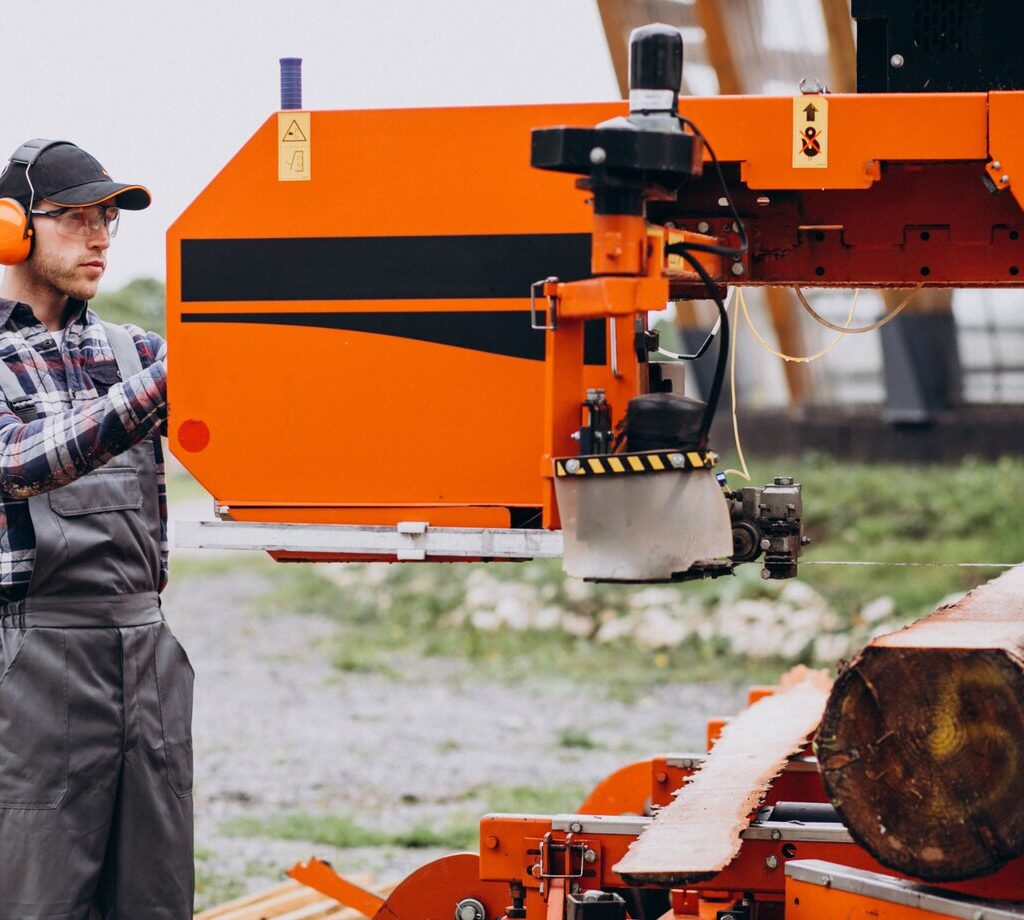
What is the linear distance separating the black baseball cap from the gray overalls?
0.44 metres

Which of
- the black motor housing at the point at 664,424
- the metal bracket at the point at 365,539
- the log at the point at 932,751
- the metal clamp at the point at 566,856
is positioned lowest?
the metal clamp at the point at 566,856

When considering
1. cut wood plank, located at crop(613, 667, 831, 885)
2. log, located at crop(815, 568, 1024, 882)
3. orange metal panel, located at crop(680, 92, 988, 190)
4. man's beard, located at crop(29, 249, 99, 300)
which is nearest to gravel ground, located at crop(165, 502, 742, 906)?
cut wood plank, located at crop(613, 667, 831, 885)

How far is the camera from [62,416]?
12.5 feet

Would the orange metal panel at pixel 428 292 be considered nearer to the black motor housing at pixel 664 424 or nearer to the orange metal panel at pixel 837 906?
the black motor housing at pixel 664 424

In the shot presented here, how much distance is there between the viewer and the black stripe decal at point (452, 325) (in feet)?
12.1

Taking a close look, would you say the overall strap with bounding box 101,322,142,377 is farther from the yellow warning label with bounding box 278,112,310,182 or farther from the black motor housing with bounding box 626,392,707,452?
the black motor housing with bounding box 626,392,707,452

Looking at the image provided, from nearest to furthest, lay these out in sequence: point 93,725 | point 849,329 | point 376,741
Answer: point 93,725
point 849,329
point 376,741

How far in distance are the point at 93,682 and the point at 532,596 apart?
28.6 ft

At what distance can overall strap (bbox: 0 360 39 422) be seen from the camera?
397 centimetres

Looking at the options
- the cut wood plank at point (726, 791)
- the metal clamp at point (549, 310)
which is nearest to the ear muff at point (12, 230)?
the metal clamp at point (549, 310)

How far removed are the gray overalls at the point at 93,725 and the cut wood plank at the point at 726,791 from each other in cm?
123

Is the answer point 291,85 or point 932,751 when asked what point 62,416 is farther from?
point 932,751

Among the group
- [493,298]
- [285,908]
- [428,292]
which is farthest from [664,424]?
[285,908]

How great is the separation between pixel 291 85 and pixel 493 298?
684mm
